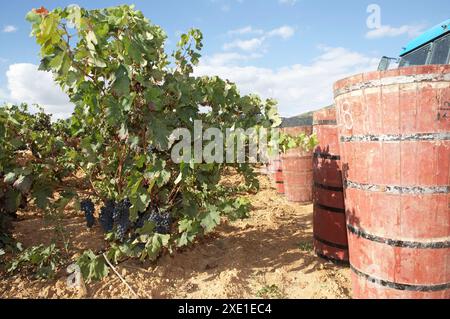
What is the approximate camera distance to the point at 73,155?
290cm

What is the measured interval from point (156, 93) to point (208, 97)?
2.25 feet

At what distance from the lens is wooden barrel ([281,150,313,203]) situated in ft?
20.3

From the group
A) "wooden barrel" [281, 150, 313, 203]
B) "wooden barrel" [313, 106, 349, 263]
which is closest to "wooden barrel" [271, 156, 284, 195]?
"wooden barrel" [281, 150, 313, 203]

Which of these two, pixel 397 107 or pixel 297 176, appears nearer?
pixel 397 107

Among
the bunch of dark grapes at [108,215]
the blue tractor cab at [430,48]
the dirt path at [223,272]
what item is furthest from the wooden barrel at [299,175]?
the bunch of dark grapes at [108,215]

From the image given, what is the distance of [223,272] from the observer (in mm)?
3080

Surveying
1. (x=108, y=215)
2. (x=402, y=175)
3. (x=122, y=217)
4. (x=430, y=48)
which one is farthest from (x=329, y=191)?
(x=430, y=48)

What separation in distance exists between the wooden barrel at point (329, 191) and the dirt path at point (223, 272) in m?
0.21

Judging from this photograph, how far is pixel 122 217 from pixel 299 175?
13.1 feet

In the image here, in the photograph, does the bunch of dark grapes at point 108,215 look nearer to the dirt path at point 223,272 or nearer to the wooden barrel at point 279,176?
the dirt path at point 223,272
